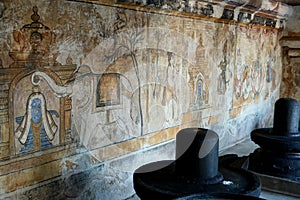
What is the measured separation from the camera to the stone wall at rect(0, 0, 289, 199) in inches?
83.4

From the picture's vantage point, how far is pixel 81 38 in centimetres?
246

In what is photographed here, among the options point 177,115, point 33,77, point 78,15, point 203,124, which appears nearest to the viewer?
point 33,77

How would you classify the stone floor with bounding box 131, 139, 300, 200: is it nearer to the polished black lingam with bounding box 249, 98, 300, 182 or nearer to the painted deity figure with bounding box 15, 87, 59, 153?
the polished black lingam with bounding box 249, 98, 300, 182

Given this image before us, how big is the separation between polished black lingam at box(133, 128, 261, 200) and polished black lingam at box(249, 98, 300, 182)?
973mm

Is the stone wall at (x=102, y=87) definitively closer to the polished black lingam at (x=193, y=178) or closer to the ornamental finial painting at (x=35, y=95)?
the ornamental finial painting at (x=35, y=95)

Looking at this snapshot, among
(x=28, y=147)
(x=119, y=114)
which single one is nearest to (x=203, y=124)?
(x=119, y=114)

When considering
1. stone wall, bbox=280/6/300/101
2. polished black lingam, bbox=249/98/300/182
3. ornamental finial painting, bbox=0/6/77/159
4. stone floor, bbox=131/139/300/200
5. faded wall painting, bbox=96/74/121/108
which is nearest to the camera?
ornamental finial painting, bbox=0/6/77/159

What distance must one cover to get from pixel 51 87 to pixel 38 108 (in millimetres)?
144

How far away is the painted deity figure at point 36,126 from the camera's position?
84.9 inches

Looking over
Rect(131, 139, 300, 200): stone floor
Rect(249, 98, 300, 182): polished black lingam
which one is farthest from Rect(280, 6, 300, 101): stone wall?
Rect(249, 98, 300, 182): polished black lingam

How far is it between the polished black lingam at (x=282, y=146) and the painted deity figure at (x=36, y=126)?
5.95 ft

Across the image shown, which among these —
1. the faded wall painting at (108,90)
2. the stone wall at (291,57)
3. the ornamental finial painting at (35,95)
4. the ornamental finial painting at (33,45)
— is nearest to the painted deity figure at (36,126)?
the ornamental finial painting at (35,95)

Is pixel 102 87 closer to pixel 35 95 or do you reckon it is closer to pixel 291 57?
pixel 35 95

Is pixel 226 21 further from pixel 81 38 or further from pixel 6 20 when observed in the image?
pixel 6 20
